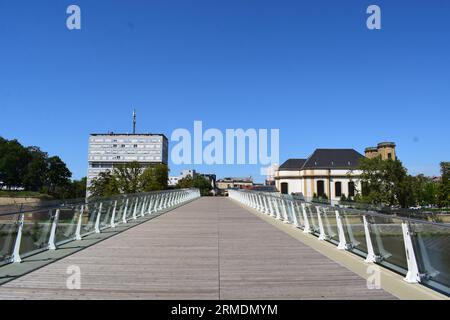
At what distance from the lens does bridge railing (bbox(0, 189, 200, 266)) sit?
24.9 feet

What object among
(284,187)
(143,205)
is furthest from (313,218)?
(284,187)

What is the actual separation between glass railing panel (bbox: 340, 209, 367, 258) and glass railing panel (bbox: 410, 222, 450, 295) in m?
2.06

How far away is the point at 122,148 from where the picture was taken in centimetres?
16425

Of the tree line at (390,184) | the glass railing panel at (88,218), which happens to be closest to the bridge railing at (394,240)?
the glass railing panel at (88,218)

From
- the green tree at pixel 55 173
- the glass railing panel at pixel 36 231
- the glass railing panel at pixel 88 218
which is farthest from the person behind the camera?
the green tree at pixel 55 173

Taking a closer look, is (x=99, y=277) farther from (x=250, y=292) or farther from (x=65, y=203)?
(x=65, y=203)

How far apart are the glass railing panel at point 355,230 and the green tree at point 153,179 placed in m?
68.8

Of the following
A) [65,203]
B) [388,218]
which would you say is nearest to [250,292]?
[388,218]

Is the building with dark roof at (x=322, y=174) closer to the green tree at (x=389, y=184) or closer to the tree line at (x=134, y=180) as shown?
the green tree at (x=389, y=184)

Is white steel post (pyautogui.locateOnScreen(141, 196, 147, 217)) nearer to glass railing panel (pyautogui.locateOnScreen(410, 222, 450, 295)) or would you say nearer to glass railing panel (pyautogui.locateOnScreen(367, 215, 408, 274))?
glass railing panel (pyautogui.locateOnScreen(367, 215, 408, 274))

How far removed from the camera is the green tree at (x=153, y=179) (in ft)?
253

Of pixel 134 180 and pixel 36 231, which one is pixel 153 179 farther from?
pixel 36 231

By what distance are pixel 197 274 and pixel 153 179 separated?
72558mm

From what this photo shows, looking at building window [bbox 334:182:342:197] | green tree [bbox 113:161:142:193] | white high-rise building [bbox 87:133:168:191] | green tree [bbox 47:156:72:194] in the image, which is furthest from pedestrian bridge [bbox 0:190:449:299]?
white high-rise building [bbox 87:133:168:191]
